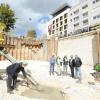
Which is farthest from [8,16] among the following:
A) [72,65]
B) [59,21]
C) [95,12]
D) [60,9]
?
[60,9]

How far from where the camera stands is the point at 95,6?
5269 centimetres

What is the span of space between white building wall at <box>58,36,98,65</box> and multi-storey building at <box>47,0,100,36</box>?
59.3 ft

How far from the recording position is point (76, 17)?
64.9 m

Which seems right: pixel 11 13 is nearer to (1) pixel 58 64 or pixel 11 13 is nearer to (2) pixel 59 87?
(1) pixel 58 64

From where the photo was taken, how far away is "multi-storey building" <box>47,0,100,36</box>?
52688 millimetres

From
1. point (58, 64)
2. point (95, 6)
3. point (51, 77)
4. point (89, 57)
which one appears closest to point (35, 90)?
point (51, 77)

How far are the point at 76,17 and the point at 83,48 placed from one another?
138 feet

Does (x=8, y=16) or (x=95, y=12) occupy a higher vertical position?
(x=95, y=12)

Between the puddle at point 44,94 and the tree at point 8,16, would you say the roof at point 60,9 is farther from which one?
the puddle at point 44,94

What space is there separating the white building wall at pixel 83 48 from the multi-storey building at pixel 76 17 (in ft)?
59.3

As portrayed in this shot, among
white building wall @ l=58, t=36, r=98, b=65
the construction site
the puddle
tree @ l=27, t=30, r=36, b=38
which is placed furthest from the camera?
tree @ l=27, t=30, r=36, b=38

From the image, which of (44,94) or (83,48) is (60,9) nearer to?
(83,48)

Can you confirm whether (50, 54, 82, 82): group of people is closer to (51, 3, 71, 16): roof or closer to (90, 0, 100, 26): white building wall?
(90, 0, 100, 26): white building wall

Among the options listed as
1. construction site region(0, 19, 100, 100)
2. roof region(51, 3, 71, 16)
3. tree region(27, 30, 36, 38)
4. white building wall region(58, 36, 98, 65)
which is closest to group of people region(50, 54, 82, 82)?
construction site region(0, 19, 100, 100)
